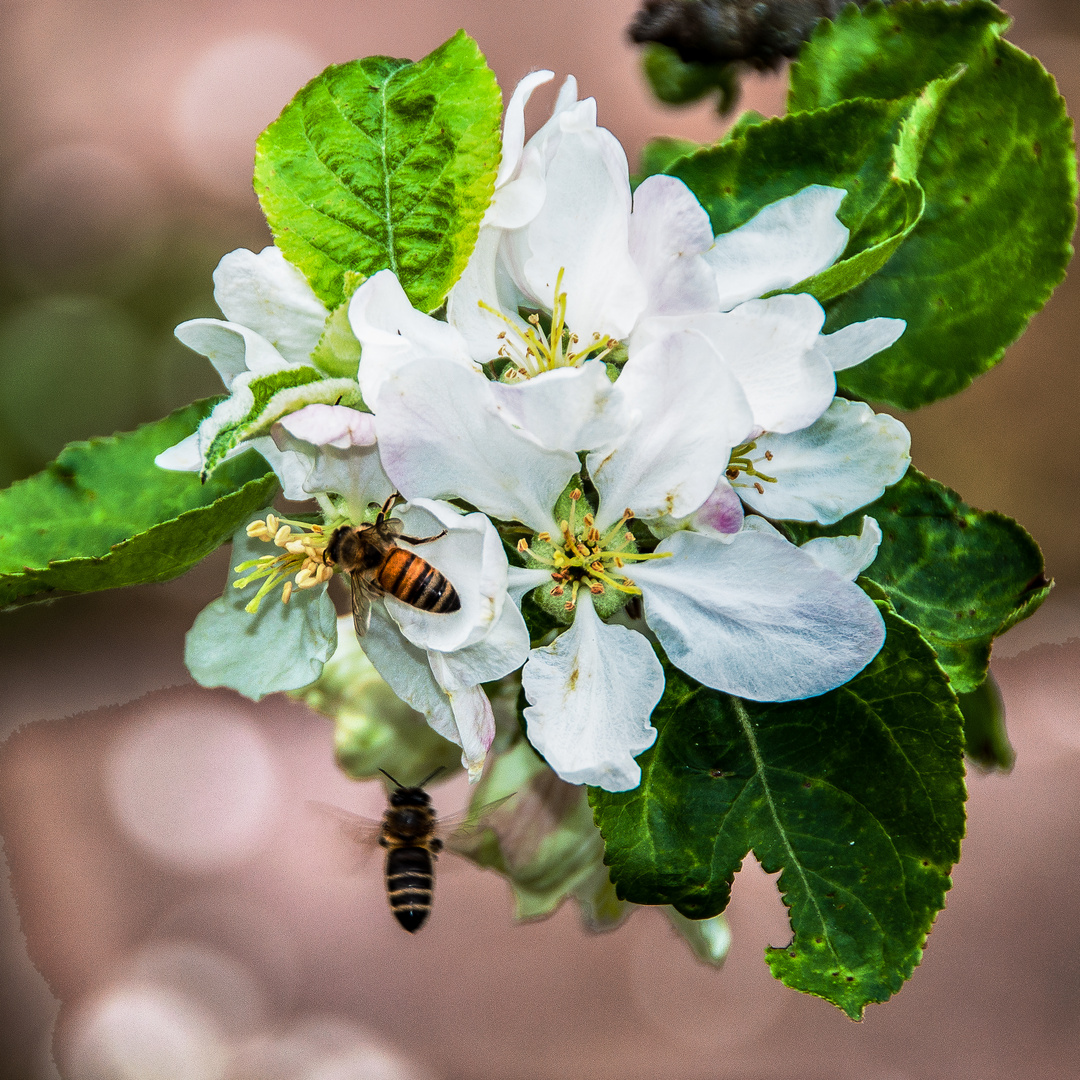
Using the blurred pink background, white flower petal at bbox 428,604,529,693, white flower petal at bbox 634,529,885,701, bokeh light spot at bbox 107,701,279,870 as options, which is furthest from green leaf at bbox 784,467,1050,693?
bokeh light spot at bbox 107,701,279,870

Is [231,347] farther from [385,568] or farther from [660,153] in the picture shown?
[660,153]

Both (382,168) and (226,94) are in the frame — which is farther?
(226,94)

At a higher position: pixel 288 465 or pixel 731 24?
pixel 731 24

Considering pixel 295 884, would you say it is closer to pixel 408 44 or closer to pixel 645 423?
pixel 408 44

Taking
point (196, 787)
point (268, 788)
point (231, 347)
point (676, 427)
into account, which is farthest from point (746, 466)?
point (196, 787)

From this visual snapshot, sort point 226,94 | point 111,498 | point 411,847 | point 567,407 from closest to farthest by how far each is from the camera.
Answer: point 567,407 → point 111,498 → point 411,847 → point 226,94

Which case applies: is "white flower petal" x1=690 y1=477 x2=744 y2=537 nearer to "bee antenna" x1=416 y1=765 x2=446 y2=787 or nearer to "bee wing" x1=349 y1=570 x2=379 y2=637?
"bee wing" x1=349 y1=570 x2=379 y2=637
